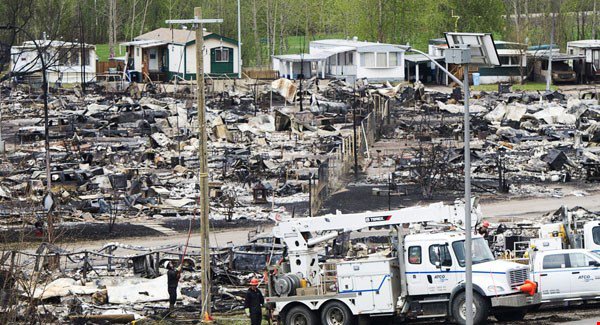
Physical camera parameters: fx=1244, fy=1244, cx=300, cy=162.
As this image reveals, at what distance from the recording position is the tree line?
124 metres

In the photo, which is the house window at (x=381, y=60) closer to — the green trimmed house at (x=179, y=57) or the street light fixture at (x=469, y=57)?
the green trimmed house at (x=179, y=57)

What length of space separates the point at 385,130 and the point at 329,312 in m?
43.2

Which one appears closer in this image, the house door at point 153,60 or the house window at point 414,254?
the house window at point 414,254

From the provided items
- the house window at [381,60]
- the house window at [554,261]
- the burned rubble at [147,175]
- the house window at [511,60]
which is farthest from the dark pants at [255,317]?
the house window at [511,60]

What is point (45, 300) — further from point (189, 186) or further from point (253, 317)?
point (189, 186)

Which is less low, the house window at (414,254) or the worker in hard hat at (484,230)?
the house window at (414,254)

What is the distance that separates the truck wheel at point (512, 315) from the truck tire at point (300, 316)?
3912mm

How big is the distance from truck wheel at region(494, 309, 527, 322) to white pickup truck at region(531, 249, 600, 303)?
0.69m

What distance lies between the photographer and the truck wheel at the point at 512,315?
25.4 meters

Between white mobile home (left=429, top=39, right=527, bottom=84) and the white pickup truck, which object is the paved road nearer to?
the white pickup truck

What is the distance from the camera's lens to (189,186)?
154ft

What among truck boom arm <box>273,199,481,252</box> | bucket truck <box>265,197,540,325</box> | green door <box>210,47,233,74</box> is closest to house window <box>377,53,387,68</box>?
green door <box>210,47,233,74</box>

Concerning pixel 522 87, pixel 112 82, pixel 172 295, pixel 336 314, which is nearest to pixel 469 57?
pixel 336 314

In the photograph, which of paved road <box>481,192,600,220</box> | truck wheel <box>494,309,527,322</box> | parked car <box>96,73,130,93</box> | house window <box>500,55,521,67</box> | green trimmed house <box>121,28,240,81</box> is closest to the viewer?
truck wheel <box>494,309,527,322</box>
